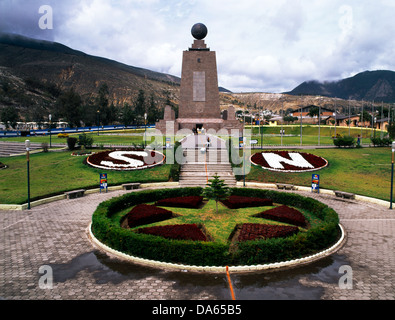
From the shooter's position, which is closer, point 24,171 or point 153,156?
point 24,171

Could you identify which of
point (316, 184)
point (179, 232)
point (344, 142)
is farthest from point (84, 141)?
point (344, 142)

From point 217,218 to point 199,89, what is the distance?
43.3 m

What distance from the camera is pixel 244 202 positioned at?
62.7ft

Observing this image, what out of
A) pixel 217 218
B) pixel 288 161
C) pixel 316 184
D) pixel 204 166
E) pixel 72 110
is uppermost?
pixel 72 110

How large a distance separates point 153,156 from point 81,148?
11217 mm

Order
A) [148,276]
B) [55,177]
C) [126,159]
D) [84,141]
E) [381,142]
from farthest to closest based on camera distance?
[381,142]
[84,141]
[126,159]
[55,177]
[148,276]

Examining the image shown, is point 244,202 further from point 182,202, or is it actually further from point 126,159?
point 126,159

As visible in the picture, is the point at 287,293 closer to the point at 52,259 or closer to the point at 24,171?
the point at 52,259

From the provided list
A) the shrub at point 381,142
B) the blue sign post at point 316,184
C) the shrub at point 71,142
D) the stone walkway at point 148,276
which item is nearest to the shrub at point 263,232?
the stone walkway at point 148,276

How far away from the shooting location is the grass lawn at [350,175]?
2364 cm

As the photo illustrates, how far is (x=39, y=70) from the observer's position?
185m
